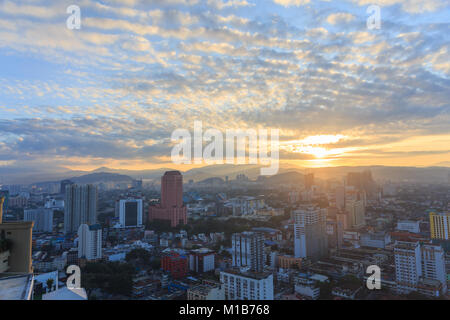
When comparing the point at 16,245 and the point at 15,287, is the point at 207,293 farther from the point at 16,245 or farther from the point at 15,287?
the point at 15,287

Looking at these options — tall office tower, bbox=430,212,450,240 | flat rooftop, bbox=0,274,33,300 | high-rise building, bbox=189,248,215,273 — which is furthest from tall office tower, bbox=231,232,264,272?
tall office tower, bbox=430,212,450,240

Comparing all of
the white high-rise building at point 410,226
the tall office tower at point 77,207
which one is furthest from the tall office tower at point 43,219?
the white high-rise building at point 410,226

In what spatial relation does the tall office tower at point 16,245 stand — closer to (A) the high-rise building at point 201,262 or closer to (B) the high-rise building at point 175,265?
(B) the high-rise building at point 175,265

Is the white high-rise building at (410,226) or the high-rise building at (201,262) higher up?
the white high-rise building at (410,226)

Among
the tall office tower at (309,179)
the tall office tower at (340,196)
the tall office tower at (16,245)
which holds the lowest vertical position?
the tall office tower at (340,196)

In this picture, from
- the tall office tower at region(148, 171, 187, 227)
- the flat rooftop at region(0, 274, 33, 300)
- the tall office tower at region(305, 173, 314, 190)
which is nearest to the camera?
the flat rooftop at region(0, 274, 33, 300)

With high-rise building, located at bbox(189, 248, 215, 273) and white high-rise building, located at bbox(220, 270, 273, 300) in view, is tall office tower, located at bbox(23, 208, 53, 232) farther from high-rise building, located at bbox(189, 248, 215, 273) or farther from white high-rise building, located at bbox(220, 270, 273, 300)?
white high-rise building, located at bbox(220, 270, 273, 300)
